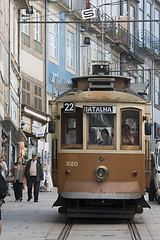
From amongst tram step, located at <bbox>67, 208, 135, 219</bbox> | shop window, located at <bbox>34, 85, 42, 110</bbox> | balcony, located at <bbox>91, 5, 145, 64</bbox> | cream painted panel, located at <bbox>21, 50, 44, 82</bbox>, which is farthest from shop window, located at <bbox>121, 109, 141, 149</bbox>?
balcony, located at <bbox>91, 5, 145, 64</bbox>

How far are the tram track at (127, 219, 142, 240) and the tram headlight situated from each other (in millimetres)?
1194

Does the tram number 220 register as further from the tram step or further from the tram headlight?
the tram step

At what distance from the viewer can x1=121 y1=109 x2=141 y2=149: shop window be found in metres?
17.2

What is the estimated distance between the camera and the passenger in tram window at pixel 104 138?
672 inches

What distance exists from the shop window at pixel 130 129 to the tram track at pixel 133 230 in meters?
1.74

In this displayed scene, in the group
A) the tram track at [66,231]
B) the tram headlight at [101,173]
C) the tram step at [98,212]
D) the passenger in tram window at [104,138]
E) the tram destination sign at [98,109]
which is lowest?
the tram track at [66,231]

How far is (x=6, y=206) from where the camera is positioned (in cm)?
2328

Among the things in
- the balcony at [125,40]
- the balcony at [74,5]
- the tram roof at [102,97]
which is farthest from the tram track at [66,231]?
the balcony at [125,40]

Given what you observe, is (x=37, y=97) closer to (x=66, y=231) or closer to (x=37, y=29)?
(x=37, y=29)

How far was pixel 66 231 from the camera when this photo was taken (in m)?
15.4

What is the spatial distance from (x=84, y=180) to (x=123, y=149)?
112cm

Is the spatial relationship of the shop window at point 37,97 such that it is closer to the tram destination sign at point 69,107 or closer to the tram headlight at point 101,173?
the tram destination sign at point 69,107

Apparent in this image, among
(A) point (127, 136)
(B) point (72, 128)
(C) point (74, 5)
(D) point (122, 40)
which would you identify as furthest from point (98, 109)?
(D) point (122, 40)

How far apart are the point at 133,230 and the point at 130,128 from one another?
8.69 feet
